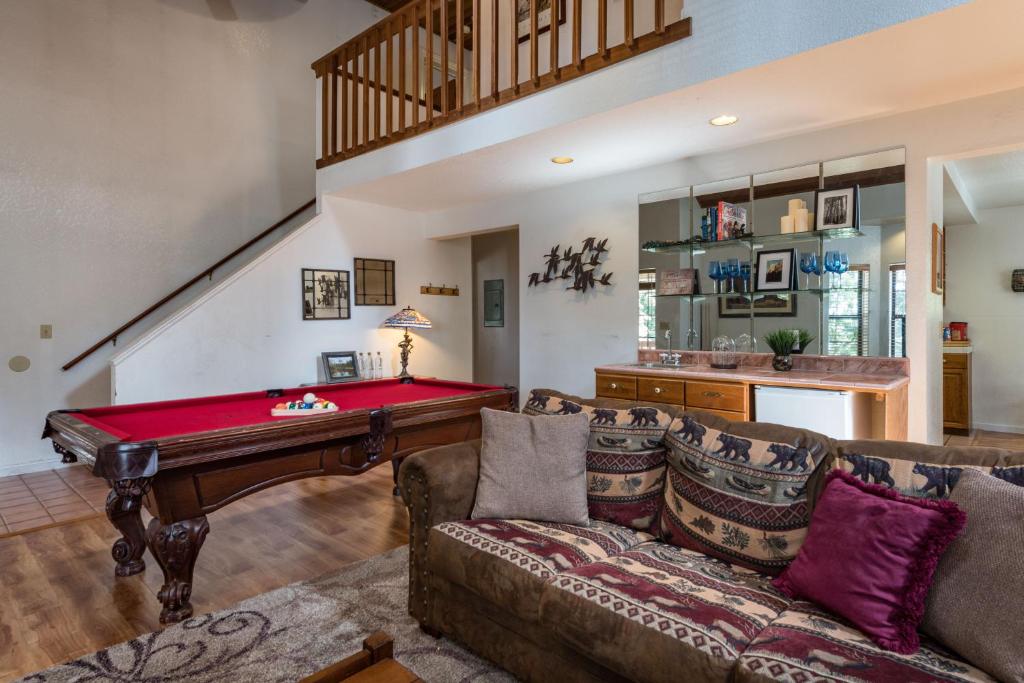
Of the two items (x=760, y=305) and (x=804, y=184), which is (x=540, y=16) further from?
(x=760, y=305)

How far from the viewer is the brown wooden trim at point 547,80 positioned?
2834 mm

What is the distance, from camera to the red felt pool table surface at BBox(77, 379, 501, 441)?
7.82 ft

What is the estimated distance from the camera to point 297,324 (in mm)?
5199

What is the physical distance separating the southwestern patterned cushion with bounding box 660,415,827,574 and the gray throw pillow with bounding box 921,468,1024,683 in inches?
15.6

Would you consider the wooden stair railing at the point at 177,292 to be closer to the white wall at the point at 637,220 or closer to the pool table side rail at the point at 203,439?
the white wall at the point at 637,220

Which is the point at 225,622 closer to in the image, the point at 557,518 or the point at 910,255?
the point at 557,518

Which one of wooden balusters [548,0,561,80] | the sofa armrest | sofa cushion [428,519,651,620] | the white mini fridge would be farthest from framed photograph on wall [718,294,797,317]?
the sofa armrest

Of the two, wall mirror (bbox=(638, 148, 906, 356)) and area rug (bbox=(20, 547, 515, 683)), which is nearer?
area rug (bbox=(20, 547, 515, 683))

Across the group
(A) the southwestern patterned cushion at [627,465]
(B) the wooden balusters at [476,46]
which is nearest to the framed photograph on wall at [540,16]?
(B) the wooden balusters at [476,46]

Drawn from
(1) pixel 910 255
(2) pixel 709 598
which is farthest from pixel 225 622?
(1) pixel 910 255

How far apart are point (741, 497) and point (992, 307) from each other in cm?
615

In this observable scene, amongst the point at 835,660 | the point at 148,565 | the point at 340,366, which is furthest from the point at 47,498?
the point at 835,660

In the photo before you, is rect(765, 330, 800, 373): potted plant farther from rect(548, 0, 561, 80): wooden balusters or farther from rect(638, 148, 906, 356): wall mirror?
rect(548, 0, 561, 80): wooden balusters

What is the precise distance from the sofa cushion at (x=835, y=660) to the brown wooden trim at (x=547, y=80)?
105 inches
